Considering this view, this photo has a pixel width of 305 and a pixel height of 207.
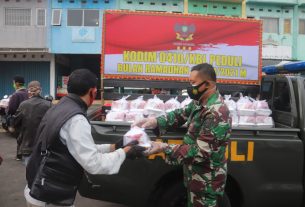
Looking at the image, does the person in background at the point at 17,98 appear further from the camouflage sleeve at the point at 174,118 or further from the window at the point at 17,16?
the window at the point at 17,16

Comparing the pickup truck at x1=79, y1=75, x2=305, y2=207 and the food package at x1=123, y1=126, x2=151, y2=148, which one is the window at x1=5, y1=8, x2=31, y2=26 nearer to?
the pickup truck at x1=79, y1=75, x2=305, y2=207

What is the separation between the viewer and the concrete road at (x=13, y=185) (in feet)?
17.1

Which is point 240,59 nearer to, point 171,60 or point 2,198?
point 171,60

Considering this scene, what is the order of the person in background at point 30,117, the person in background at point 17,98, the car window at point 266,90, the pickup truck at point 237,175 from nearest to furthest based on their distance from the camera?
the pickup truck at point 237,175 → the car window at point 266,90 → the person in background at point 30,117 → the person in background at point 17,98

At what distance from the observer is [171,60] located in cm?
524

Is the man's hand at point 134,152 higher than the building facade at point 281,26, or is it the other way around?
the building facade at point 281,26

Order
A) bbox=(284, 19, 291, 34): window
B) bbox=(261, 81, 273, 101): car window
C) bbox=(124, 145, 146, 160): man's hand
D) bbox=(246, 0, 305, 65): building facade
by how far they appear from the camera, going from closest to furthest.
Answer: bbox=(124, 145, 146, 160): man's hand < bbox=(261, 81, 273, 101): car window < bbox=(246, 0, 305, 65): building facade < bbox=(284, 19, 291, 34): window

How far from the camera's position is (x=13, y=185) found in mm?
6047

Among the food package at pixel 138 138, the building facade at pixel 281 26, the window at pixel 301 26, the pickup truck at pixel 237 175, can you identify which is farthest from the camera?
the window at pixel 301 26

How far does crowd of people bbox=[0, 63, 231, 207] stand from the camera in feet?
7.51

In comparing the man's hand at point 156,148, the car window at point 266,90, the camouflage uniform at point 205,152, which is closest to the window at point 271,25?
the car window at point 266,90

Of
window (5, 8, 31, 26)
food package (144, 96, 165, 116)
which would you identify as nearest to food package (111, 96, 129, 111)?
food package (144, 96, 165, 116)

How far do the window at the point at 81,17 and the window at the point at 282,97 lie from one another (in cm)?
1730

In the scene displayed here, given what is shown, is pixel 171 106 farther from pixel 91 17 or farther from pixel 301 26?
pixel 301 26
